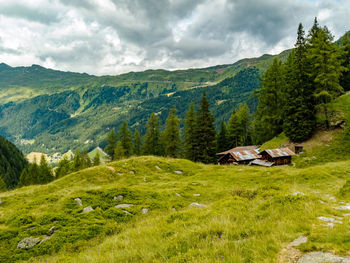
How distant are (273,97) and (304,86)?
9.39 metres

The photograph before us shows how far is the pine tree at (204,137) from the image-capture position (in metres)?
53.1

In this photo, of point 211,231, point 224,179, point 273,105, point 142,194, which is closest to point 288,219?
point 211,231

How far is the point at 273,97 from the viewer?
5528 centimetres

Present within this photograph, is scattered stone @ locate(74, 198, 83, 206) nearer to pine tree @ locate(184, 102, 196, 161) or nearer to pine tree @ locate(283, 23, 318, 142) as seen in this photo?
pine tree @ locate(184, 102, 196, 161)

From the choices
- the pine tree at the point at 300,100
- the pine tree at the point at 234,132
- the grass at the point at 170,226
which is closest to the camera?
the grass at the point at 170,226

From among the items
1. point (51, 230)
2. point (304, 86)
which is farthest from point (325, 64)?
point (51, 230)

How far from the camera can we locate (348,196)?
1144cm

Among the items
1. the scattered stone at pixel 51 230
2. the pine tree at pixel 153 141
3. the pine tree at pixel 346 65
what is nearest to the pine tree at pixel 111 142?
the pine tree at pixel 153 141

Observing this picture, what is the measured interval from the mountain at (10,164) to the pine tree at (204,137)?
122 meters

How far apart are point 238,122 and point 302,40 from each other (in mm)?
30411

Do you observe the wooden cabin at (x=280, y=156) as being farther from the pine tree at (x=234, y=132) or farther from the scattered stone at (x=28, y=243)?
the scattered stone at (x=28, y=243)

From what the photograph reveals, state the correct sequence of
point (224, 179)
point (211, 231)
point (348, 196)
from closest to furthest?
point (211, 231)
point (348, 196)
point (224, 179)

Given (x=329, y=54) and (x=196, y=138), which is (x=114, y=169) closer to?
(x=196, y=138)

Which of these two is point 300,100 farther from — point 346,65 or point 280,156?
point 346,65
